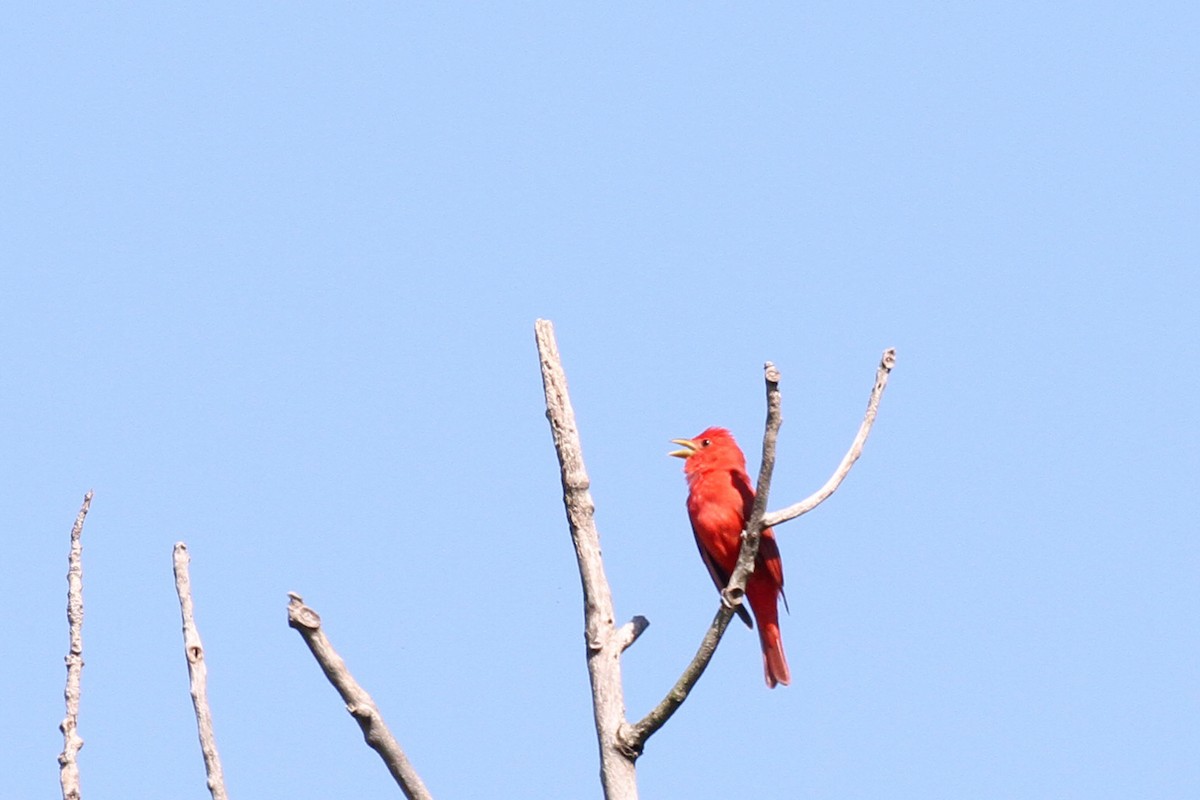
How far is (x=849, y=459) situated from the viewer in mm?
5297

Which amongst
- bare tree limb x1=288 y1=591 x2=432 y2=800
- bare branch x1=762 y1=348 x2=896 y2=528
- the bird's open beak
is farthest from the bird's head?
bare tree limb x1=288 y1=591 x2=432 y2=800

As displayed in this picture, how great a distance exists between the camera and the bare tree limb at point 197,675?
12.5 feet

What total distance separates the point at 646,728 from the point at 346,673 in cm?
105

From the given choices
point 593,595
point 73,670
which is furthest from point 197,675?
point 593,595

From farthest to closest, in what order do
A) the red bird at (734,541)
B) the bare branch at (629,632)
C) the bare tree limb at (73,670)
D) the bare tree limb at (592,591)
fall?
the red bird at (734,541), the bare branch at (629,632), the bare tree limb at (592,591), the bare tree limb at (73,670)

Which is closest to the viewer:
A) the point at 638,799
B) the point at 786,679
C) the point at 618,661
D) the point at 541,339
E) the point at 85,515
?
the point at 85,515

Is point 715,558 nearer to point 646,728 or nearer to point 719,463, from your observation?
point 719,463

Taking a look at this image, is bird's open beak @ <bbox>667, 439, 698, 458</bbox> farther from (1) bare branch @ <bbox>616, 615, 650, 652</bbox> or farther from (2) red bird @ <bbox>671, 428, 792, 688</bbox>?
(1) bare branch @ <bbox>616, 615, 650, 652</bbox>

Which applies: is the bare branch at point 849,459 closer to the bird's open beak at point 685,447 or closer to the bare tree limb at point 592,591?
Answer: the bare tree limb at point 592,591

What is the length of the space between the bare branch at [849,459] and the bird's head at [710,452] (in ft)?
11.1

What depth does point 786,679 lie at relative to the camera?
332 inches

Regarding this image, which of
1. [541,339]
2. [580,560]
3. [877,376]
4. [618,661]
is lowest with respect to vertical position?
[618,661]

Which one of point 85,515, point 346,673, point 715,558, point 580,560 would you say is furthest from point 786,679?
point 85,515

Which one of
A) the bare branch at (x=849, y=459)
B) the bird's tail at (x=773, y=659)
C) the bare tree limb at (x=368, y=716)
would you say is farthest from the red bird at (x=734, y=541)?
the bare tree limb at (x=368, y=716)
